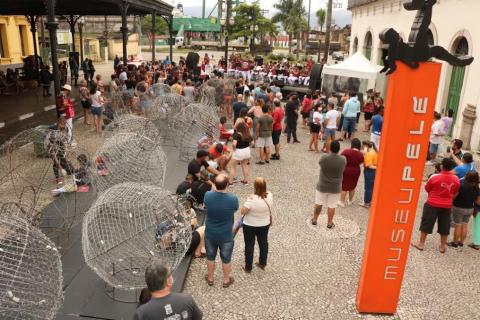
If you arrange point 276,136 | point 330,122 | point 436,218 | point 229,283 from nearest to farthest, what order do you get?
point 229,283 → point 436,218 → point 276,136 → point 330,122

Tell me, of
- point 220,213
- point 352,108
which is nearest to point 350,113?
point 352,108

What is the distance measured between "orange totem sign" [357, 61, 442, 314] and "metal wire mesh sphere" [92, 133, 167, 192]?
12.5ft

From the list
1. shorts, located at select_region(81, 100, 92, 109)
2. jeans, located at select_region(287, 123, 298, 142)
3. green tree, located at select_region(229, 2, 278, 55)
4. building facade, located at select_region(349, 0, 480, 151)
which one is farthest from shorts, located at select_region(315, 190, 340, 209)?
green tree, located at select_region(229, 2, 278, 55)

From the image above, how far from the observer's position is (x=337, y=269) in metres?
6.38

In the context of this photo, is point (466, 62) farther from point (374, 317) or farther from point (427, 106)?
point (374, 317)

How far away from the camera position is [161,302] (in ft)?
10.7

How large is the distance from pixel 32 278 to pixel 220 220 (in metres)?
2.25

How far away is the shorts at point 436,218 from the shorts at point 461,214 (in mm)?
268

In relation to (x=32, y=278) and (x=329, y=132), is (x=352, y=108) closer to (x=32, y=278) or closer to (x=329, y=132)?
(x=329, y=132)

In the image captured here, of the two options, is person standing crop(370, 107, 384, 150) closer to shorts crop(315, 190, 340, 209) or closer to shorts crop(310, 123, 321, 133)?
shorts crop(310, 123, 321, 133)

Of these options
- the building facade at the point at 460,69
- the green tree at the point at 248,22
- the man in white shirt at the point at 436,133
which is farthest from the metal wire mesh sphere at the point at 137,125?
the green tree at the point at 248,22

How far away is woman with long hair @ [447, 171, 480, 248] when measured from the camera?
6.66 m

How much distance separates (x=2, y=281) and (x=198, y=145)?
21.2ft

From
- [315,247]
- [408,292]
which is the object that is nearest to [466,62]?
[408,292]
